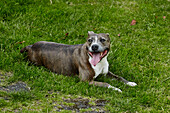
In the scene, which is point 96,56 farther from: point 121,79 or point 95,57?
point 121,79

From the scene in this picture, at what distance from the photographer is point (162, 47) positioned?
24.7 ft

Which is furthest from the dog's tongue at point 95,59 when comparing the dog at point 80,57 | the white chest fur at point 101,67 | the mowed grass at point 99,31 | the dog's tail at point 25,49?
the dog's tail at point 25,49

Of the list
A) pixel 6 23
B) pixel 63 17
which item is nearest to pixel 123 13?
pixel 63 17

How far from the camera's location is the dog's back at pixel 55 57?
596 cm

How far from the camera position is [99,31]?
318 inches

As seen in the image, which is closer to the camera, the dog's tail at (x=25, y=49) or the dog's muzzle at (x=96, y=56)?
the dog's muzzle at (x=96, y=56)

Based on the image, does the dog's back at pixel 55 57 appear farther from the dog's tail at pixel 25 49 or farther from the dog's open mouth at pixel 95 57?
the dog's open mouth at pixel 95 57

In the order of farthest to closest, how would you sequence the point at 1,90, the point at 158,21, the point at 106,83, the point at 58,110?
the point at 158,21, the point at 106,83, the point at 1,90, the point at 58,110

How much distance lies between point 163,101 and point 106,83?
1.14 meters

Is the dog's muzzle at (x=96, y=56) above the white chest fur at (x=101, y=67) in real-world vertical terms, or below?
above

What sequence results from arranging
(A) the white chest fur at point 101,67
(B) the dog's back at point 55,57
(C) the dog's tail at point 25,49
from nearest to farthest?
1. (A) the white chest fur at point 101,67
2. (B) the dog's back at point 55,57
3. (C) the dog's tail at point 25,49

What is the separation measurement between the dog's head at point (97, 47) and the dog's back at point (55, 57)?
50 centimetres

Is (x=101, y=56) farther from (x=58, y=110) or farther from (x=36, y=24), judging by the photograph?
(x=36, y=24)

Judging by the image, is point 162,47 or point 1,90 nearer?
point 1,90
